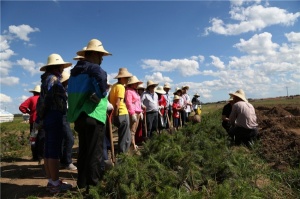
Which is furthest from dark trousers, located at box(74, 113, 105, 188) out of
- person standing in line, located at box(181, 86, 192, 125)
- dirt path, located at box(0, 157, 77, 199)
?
person standing in line, located at box(181, 86, 192, 125)

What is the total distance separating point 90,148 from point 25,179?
7.73ft

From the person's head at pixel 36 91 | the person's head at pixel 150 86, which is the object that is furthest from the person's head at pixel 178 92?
the person's head at pixel 36 91

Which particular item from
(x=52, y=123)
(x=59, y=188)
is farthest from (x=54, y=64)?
(x=59, y=188)

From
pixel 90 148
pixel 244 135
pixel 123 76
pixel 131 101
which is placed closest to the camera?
pixel 90 148

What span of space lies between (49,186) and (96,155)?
1.04 metres

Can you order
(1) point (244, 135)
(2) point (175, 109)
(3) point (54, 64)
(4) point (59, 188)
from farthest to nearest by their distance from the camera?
1. (2) point (175, 109)
2. (1) point (244, 135)
3. (3) point (54, 64)
4. (4) point (59, 188)

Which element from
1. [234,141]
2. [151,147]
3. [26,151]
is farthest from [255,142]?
[26,151]

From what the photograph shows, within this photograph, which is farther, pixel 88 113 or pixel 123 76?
pixel 123 76

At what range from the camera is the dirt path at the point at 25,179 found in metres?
4.63

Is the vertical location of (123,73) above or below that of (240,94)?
above

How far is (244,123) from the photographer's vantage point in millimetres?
7215

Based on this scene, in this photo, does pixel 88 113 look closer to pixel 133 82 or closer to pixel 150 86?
pixel 133 82

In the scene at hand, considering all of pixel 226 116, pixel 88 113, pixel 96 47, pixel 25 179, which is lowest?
pixel 25 179

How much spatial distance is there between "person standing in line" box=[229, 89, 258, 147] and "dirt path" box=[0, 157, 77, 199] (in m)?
3.96
